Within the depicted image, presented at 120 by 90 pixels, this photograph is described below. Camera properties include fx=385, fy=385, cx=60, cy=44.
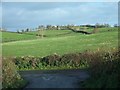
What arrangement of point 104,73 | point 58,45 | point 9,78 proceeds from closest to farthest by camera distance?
point 104,73 → point 9,78 → point 58,45

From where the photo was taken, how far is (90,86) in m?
16.5

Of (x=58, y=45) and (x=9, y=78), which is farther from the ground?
(x=58, y=45)

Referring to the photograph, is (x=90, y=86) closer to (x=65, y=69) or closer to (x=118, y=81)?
(x=118, y=81)

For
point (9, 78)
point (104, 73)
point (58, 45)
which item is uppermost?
point (104, 73)

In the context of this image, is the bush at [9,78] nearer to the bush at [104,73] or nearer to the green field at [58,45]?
the bush at [104,73]

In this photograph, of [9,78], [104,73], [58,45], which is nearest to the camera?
[104,73]

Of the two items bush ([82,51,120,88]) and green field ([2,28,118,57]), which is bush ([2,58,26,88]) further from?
green field ([2,28,118,57])

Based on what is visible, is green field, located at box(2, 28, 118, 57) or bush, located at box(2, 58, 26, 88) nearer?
bush, located at box(2, 58, 26, 88)

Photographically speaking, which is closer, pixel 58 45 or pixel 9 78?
pixel 9 78

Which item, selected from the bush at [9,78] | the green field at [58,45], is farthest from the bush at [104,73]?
the green field at [58,45]

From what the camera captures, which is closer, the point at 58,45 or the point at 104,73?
the point at 104,73

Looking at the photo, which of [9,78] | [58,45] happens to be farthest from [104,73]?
[58,45]

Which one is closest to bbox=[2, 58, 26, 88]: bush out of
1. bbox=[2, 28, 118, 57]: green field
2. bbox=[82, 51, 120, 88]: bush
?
bbox=[82, 51, 120, 88]: bush

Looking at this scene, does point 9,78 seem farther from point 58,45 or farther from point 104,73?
point 58,45
